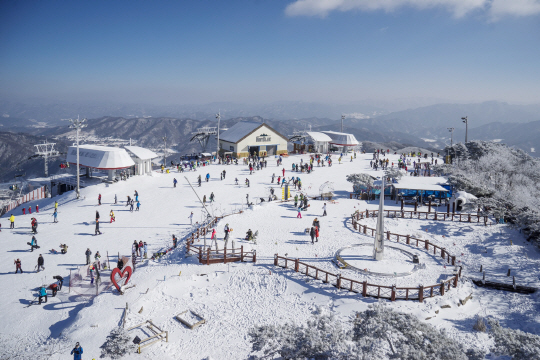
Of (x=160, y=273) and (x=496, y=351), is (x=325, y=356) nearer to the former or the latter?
(x=496, y=351)

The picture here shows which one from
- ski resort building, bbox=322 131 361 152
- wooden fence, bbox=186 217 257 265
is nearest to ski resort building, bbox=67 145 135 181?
wooden fence, bbox=186 217 257 265

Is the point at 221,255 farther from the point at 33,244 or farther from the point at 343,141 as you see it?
the point at 343,141

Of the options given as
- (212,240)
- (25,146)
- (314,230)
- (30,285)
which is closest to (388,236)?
(314,230)

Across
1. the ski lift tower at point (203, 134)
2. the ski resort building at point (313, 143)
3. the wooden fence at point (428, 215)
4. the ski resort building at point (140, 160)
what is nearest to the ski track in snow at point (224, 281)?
the wooden fence at point (428, 215)

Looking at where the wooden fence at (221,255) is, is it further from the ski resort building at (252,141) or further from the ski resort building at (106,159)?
the ski resort building at (252,141)

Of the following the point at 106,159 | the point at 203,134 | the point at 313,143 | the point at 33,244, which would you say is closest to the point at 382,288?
the point at 33,244
